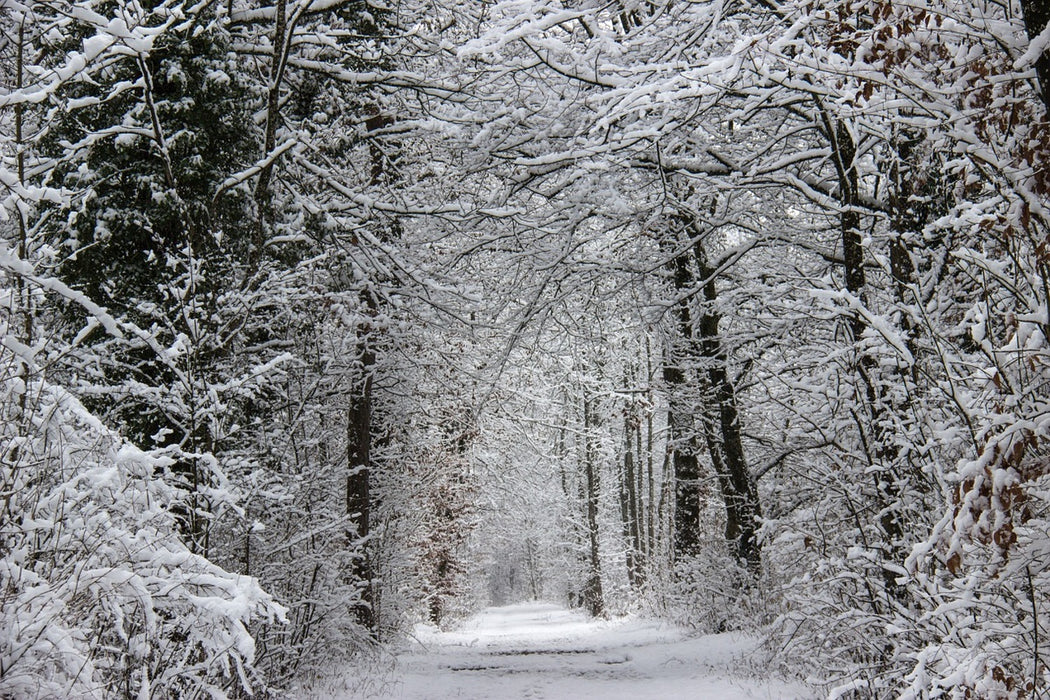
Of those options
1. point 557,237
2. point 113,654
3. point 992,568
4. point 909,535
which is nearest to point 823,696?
point 909,535

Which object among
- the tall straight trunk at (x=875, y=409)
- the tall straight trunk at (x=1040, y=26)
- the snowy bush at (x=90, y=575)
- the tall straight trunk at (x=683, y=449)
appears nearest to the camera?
the snowy bush at (x=90, y=575)

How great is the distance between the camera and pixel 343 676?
26.5 ft

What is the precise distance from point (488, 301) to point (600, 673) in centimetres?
477

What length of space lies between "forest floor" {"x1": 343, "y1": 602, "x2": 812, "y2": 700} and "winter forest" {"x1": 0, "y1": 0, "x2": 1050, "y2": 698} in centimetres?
58

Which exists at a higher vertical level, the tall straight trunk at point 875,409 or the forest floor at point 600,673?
the tall straight trunk at point 875,409

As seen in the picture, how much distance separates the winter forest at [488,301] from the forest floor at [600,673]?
578 millimetres

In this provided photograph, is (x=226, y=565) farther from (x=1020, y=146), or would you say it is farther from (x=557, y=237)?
(x=1020, y=146)

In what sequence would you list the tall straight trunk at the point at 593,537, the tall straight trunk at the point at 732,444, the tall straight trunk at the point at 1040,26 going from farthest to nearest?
the tall straight trunk at the point at 593,537 < the tall straight trunk at the point at 732,444 < the tall straight trunk at the point at 1040,26

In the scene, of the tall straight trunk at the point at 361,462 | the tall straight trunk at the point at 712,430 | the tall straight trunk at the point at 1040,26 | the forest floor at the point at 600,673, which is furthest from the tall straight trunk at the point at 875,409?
the tall straight trunk at the point at 361,462

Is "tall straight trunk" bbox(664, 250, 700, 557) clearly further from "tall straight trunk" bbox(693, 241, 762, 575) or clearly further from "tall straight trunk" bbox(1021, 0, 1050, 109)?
"tall straight trunk" bbox(1021, 0, 1050, 109)

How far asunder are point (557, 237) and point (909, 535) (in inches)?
217

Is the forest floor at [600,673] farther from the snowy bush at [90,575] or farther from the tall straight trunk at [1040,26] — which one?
the tall straight trunk at [1040,26]

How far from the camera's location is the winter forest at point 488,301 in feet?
10.6

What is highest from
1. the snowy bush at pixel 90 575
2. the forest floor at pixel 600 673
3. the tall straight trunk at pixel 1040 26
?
the tall straight trunk at pixel 1040 26
